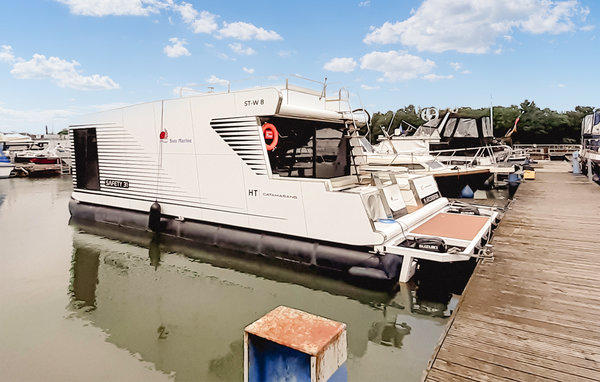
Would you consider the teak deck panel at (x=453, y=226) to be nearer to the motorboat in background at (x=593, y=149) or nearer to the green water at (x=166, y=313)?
the green water at (x=166, y=313)

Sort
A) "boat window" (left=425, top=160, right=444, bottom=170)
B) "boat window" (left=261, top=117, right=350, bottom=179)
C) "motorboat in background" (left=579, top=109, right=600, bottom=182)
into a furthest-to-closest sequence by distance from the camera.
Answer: "motorboat in background" (left=579, top=109, right=600, bottom=182), "boat window" (left=425, top=160, right=444, bottom=170), "boat window" (left=261, top=117, right=350, bottom=179)

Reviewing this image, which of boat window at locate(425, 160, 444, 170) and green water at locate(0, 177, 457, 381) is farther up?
boat window at locate(425, 160, 444, 170)

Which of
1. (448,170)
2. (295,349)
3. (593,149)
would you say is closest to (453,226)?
(295,349)

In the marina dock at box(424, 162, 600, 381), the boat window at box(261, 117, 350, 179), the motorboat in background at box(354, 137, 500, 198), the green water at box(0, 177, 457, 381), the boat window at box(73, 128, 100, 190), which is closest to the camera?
the marina dock at box(424, 162, 600, 381)

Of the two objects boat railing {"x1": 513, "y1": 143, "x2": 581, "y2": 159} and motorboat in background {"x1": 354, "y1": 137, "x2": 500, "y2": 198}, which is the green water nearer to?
motorboat in background {"x1": 354, "y1": 137, "x2": 500, "y2": 198}

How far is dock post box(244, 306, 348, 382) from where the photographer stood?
5.83ft

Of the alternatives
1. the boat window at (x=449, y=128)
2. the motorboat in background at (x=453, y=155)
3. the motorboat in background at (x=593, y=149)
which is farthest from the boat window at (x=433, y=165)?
the motorboat in background at (x=593, y=149)

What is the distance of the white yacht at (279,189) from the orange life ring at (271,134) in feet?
0.07

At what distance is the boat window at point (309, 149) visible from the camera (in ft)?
25.6

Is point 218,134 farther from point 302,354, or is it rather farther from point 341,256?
point 302,354

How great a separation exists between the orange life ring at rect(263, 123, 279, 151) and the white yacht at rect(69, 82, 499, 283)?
0.07 feet

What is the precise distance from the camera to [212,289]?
6.78 metres

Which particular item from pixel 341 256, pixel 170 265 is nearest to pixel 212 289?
pixel 170 265

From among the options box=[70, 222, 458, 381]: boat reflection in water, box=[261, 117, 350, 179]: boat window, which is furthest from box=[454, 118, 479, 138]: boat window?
box=[70, 222, 458, 381]: boat reflection in water
